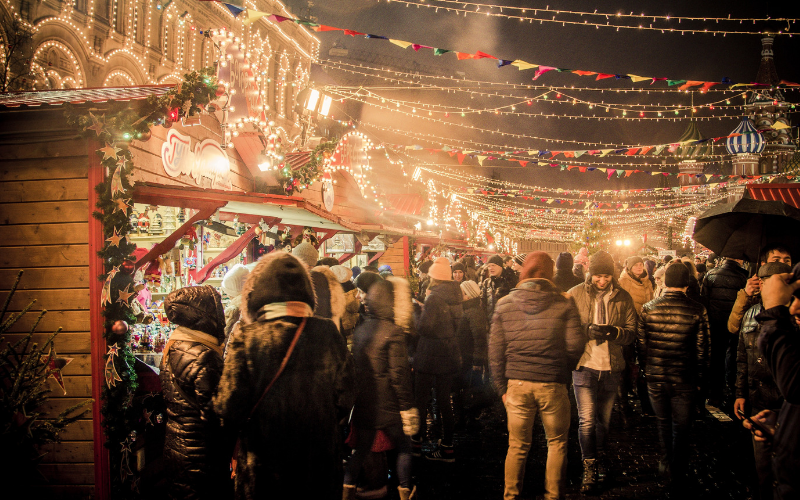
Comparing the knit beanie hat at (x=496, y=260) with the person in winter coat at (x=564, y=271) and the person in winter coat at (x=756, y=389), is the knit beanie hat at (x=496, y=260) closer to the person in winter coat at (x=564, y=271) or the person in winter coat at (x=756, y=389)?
the person in winter coat at (x=564, y=271)

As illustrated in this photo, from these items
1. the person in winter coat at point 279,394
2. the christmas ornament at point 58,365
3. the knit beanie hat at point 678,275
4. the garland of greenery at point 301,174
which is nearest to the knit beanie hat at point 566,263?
the knit beanie hat at point 678,275

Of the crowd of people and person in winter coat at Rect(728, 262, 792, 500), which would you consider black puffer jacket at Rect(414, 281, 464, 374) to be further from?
person in winter coat at Rect(728, 262, 792, 500)

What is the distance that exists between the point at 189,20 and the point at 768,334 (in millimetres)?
16166

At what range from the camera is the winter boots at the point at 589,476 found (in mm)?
4402

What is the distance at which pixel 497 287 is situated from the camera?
25.7ft

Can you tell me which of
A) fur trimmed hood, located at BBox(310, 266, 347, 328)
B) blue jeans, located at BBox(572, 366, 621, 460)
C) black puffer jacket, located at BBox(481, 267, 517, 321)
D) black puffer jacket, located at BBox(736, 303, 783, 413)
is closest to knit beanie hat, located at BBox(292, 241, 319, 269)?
fur trimmed hood, located at BBox(310, 266, 347, 328)

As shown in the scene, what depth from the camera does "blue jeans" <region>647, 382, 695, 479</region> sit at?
435 cm

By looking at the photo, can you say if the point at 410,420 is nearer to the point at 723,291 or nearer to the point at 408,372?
the point at 408,372

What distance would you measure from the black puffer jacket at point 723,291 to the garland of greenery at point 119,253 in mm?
7072

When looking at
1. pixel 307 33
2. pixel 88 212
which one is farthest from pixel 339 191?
pixel 307 33

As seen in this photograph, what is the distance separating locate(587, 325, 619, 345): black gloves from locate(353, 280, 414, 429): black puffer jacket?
197cm

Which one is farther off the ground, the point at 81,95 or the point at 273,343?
the point at 81,95

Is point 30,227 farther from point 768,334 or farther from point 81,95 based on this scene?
point 768,334

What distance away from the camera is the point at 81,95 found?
455 cm
